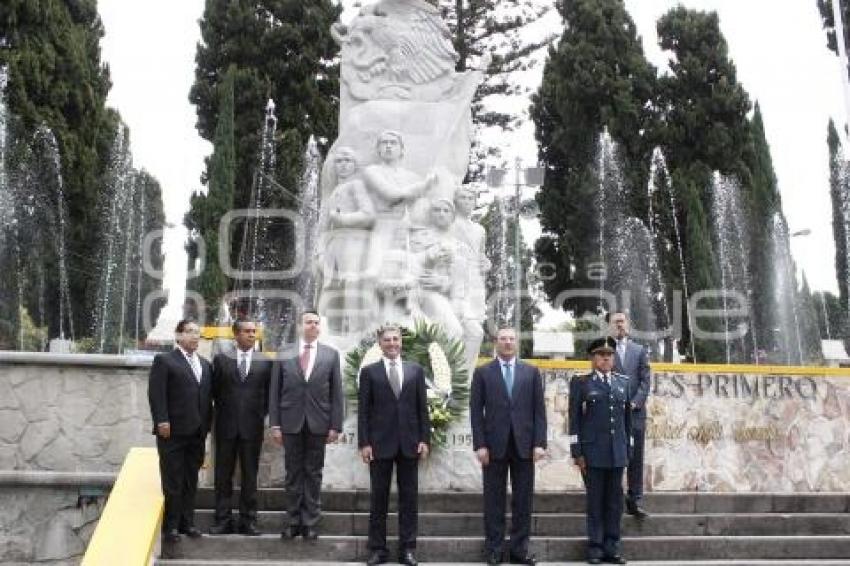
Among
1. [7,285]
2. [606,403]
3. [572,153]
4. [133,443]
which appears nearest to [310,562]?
[606,403]

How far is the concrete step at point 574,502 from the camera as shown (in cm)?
752

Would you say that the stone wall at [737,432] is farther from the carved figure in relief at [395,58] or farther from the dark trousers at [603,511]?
the carved figure in relief at [395,58]

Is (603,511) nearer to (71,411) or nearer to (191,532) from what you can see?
(191,532)

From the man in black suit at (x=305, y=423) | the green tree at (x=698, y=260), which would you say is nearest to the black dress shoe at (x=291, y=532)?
the man in black suit at (x=305, y=423)

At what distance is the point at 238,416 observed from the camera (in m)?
6.90

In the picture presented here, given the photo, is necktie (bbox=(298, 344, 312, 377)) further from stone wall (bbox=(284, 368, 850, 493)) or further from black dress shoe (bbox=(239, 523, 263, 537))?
stone wall (bbox=(284, 368, 850, 493))

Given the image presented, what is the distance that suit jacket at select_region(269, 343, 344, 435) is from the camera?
677 centimetres

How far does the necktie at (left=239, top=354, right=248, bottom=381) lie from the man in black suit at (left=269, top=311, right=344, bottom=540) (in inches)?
8.4

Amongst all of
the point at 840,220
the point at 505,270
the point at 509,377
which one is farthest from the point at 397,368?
the point at 840,220

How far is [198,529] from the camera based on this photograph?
683cm

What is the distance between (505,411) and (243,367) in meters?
1.82

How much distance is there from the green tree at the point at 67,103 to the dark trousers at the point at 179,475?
15.8 m

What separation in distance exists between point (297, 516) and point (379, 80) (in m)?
4.92

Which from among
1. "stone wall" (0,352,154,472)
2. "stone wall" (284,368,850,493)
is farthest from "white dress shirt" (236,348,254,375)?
"stone wall" (284,368,850,493)
